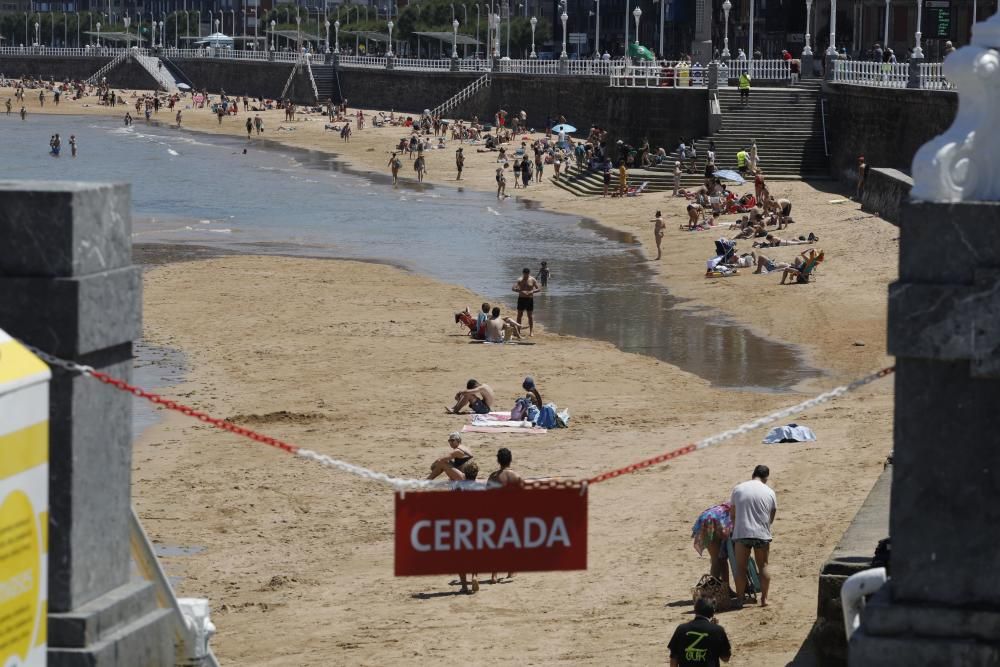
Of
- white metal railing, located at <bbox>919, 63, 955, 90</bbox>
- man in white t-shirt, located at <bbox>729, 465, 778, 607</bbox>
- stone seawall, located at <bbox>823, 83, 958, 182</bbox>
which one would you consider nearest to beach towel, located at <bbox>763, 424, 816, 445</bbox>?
man in white t-shirt, located at <bbox>729, 465, 778, 607</bbox>

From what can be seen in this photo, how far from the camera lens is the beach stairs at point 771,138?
52.4 metres

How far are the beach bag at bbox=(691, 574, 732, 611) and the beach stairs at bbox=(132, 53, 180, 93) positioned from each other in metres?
126

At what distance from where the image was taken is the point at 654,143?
56.8 m

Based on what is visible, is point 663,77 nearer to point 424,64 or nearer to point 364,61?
point 424,64

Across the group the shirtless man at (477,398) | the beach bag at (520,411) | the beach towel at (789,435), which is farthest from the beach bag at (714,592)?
the shirtless man at (477,398)

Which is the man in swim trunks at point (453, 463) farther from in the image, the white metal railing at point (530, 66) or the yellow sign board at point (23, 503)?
the white metal railing at point (530, 66)

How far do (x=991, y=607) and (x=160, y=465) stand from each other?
14.3 m

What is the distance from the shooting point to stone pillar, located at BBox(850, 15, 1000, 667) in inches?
248

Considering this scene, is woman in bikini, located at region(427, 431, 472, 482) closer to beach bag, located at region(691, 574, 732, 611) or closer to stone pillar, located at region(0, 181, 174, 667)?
beach bag, located at region(691, 574, 732, 611)

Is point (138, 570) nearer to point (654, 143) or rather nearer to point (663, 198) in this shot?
Answer: point (663, 198)

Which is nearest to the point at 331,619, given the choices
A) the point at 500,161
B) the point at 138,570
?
the point at 138,570

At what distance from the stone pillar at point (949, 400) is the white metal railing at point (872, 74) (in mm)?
41466

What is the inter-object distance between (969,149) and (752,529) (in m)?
6.40

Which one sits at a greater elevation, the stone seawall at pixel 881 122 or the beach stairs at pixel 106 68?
the beach stairs at pixel 106 68
